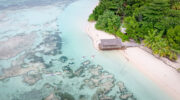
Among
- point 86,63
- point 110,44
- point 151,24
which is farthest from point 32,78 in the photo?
point 151,24

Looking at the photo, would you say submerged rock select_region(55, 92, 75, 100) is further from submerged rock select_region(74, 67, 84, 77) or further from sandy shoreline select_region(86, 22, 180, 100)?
sandy shoreline select_region(86, 22, 180, 100)

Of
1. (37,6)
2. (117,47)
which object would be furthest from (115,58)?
(37,6)

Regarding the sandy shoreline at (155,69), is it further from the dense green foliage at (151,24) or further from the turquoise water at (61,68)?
the dense green foliage at (151,24)

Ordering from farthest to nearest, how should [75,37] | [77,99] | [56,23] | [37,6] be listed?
[37,6]
[56,23]
[75,37]
[77,99]

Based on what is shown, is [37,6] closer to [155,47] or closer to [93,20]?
[93,20]

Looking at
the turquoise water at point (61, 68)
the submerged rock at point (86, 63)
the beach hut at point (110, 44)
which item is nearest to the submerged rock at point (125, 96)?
the turquoise water at point (61, 68)
